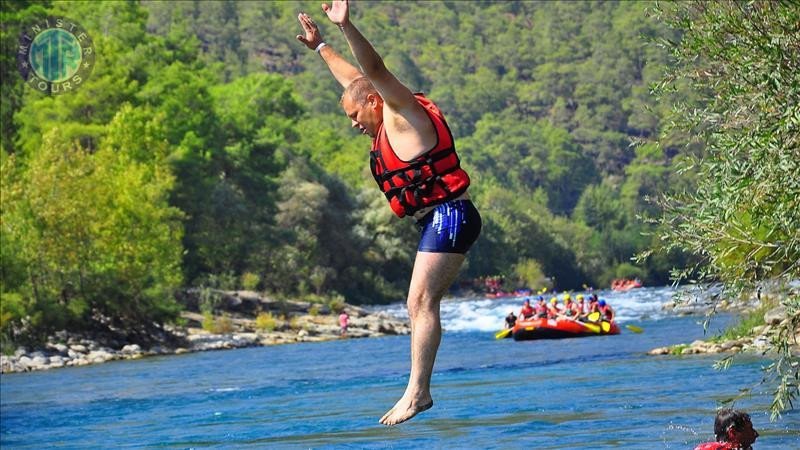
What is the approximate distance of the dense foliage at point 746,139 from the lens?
11.5 m

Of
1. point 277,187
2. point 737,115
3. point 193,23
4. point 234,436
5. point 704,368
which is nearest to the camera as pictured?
point 737,115

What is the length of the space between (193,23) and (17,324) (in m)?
162

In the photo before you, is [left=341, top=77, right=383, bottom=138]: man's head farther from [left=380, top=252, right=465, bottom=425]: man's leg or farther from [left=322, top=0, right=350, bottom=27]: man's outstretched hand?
[left=380, top=252, right=465, bottom=425]: man's leg

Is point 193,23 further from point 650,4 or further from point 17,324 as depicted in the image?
point 650,4

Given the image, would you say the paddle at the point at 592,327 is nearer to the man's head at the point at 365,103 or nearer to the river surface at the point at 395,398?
the river surface at the point at 395,398

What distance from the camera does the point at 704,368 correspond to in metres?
24.4

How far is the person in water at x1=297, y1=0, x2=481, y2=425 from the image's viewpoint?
6.72 meters

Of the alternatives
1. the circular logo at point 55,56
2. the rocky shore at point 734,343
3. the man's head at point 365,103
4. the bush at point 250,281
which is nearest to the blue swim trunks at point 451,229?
the man's head at point 365,103

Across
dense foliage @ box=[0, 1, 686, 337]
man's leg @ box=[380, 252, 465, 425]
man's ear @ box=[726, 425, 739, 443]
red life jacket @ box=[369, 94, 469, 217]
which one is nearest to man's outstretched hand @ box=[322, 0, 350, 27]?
red life jacket @ box=[369, 94, 469, 217]

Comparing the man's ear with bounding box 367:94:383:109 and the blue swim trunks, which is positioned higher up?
the man's ear with bounding box 367:94:383:109

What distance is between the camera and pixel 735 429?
11.3m

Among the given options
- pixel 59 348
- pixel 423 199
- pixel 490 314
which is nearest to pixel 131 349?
pixel 59 348

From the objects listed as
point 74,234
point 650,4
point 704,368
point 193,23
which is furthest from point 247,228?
point 193,23

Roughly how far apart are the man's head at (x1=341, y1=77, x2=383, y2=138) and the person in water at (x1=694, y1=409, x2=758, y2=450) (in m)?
5.33
